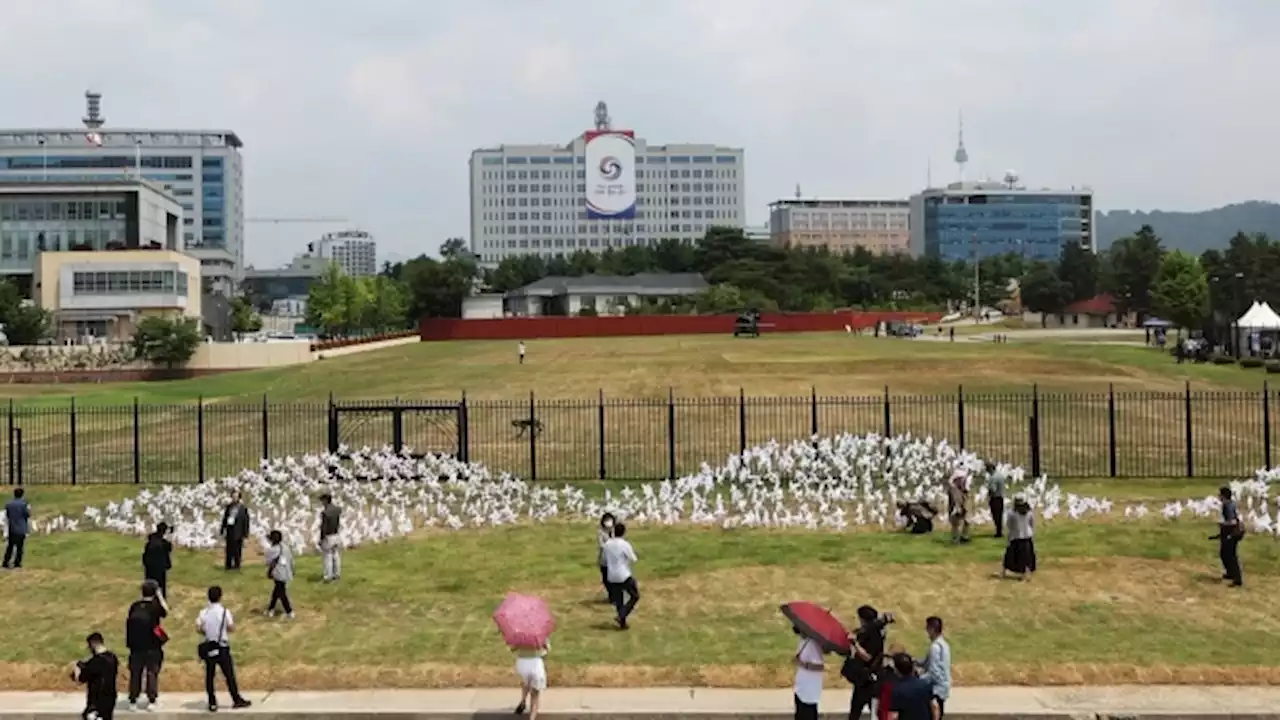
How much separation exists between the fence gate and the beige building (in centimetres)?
6235

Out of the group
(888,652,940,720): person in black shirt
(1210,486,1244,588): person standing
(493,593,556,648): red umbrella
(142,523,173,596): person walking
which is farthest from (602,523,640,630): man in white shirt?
(1210,486,1244,588): person standing

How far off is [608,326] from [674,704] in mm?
101820

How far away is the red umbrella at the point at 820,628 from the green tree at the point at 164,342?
76.7m

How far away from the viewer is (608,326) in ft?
379

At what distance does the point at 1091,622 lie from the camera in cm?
1702

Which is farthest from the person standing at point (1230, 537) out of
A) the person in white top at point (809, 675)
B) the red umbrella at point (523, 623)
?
the red umbrella at point (523, 623)

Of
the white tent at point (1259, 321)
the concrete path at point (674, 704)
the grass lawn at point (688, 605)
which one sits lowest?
the concrete path at point (674, 704)

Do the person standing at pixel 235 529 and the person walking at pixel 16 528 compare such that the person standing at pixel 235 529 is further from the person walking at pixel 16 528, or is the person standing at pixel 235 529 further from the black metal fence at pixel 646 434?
the black metal fence at pixel 646 434

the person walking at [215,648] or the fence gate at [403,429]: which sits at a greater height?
the fence gate at [403,429]

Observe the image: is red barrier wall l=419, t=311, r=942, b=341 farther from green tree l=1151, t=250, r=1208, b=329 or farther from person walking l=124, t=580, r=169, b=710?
person walking l=124, t=580, r=169, b=710

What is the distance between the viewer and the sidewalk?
13461mm

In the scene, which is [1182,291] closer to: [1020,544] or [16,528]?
[1020,544]

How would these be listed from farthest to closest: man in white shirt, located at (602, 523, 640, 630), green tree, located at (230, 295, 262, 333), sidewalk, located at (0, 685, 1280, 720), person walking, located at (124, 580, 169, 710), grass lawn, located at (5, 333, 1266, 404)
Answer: green tree, located at (230, 295, 262, 333) < grass lawn, located at (5, 333, 1266, 404) < man in white shirt, located at (602, 523, 640, 630) < person walking, located at (124, 580, 169, 710) < sidewalk, located at (0, 685, 1280, 720)

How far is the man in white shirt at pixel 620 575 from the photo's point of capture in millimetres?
16797
